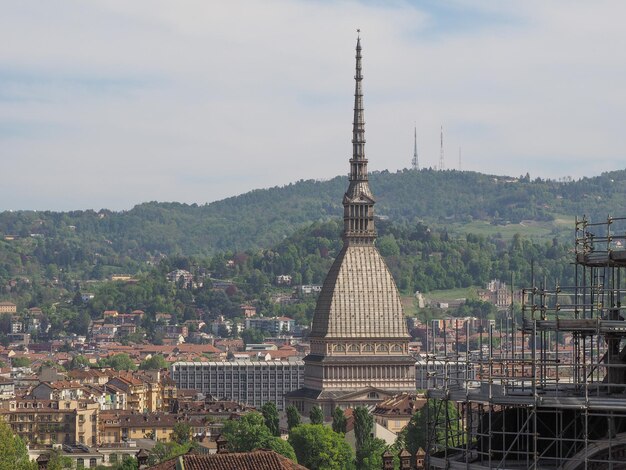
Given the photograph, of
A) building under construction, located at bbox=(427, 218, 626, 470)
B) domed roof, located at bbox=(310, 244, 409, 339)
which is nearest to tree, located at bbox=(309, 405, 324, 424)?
domed roof, located at bbox=(310, 244, 409, 339)

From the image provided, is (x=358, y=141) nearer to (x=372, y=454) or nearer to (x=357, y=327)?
(x=357, y=327)

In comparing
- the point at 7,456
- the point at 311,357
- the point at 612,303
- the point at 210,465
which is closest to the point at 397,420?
the point at 311,357

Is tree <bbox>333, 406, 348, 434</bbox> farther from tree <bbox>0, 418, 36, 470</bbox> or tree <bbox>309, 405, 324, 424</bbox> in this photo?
tree <bbox>0, 418, 36, 470</bbox>

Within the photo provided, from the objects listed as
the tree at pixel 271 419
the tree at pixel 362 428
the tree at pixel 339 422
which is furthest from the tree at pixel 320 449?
the tree at pixel 339 422

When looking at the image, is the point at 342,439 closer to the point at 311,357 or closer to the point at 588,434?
the point at 311,357

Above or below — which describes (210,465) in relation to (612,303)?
below

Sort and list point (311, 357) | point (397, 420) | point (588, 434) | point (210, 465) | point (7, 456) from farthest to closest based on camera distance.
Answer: point (311, 357) → point (397, 420) → point (7, 456) → point (210, 465) → point (588, 434)
